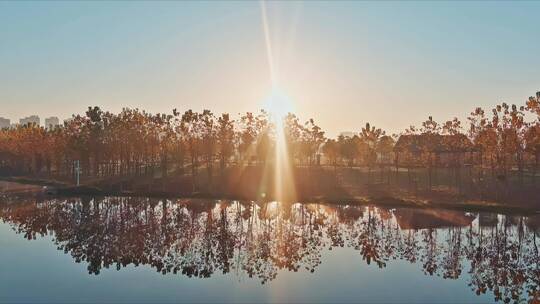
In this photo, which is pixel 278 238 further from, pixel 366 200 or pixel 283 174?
pixel 283 174

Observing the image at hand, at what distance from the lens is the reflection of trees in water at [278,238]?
23.0 meters

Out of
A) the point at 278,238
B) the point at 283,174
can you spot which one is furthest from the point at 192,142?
the point at 278,238

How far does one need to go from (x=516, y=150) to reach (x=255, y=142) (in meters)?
39.7

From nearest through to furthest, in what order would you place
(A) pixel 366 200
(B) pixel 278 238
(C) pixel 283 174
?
1. (B) pixel 278 238
2. (A) pixel 366 200
3. (C) pixel 283 174

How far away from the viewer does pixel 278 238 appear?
29.8 metres

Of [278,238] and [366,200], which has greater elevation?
[366,200]

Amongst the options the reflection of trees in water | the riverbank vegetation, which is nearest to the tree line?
the riverbank vegetation

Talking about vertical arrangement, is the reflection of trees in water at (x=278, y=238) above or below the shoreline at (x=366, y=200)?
below

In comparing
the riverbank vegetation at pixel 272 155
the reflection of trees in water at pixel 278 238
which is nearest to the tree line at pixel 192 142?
the riverbank vegetation at pixel 272 155

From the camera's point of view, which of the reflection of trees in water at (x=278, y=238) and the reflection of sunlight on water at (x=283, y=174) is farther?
the reflection of sunlight on water at (x=283, y=174)

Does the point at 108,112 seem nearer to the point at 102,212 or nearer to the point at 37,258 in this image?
the point at 102,212

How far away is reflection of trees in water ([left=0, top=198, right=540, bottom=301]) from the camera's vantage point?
2298cm

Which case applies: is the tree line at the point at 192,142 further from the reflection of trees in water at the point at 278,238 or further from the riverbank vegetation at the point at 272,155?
the reflection of trees in water at the point at 278,238

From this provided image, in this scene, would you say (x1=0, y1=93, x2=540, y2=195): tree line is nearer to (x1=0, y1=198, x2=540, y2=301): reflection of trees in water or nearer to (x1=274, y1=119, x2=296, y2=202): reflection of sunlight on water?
(x1=274, y1=119, x2=296, y2=202): reflection of sunlight on water
